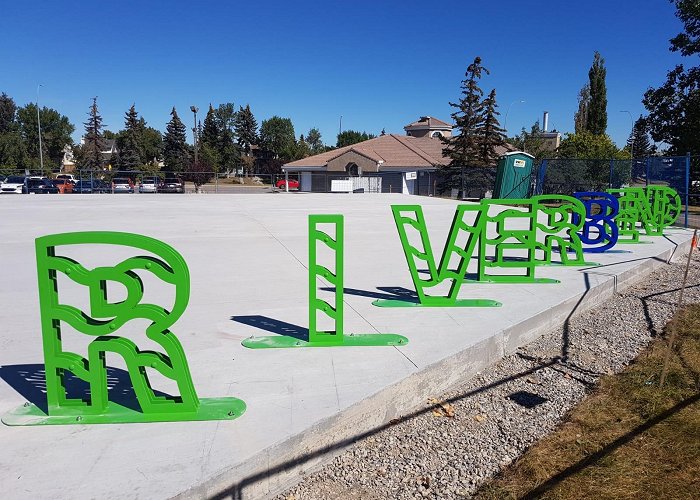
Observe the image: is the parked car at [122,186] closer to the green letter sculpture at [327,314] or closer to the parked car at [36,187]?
the parked car at [36,187]

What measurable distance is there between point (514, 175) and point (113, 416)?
28648 mm

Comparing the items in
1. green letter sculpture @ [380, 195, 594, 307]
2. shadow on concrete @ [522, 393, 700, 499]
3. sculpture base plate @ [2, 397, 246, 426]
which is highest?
green letter sculpture @ [380, 195, 594, 307]

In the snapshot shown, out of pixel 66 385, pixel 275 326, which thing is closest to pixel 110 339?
pixel 66 385

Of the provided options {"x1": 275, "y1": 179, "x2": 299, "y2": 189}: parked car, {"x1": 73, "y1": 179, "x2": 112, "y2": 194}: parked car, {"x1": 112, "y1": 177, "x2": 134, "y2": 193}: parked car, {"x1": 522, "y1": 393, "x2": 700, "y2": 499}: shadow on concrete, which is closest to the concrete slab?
{"x1": 522, "y1": 393, "x2": 700, "y2": 499}: shadow on concrete

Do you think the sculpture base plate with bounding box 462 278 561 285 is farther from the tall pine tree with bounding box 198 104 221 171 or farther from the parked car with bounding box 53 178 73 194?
the tall pine tree with bounding box 198 104 221 171

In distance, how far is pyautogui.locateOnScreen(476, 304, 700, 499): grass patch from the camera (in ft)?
10.4

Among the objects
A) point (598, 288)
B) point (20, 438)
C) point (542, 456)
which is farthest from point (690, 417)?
point (20, 438)

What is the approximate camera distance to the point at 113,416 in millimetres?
3514

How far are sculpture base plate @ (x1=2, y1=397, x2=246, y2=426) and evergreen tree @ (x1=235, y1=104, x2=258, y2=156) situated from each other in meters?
82.5

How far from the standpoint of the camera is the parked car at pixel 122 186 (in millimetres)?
40531

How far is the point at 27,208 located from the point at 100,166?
60312mm

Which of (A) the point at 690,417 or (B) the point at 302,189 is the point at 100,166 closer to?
(B) the point at 302,189

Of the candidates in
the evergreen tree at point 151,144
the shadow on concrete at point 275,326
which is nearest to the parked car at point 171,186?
the shadow on concrete at point 275,326

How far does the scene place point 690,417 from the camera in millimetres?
4039
